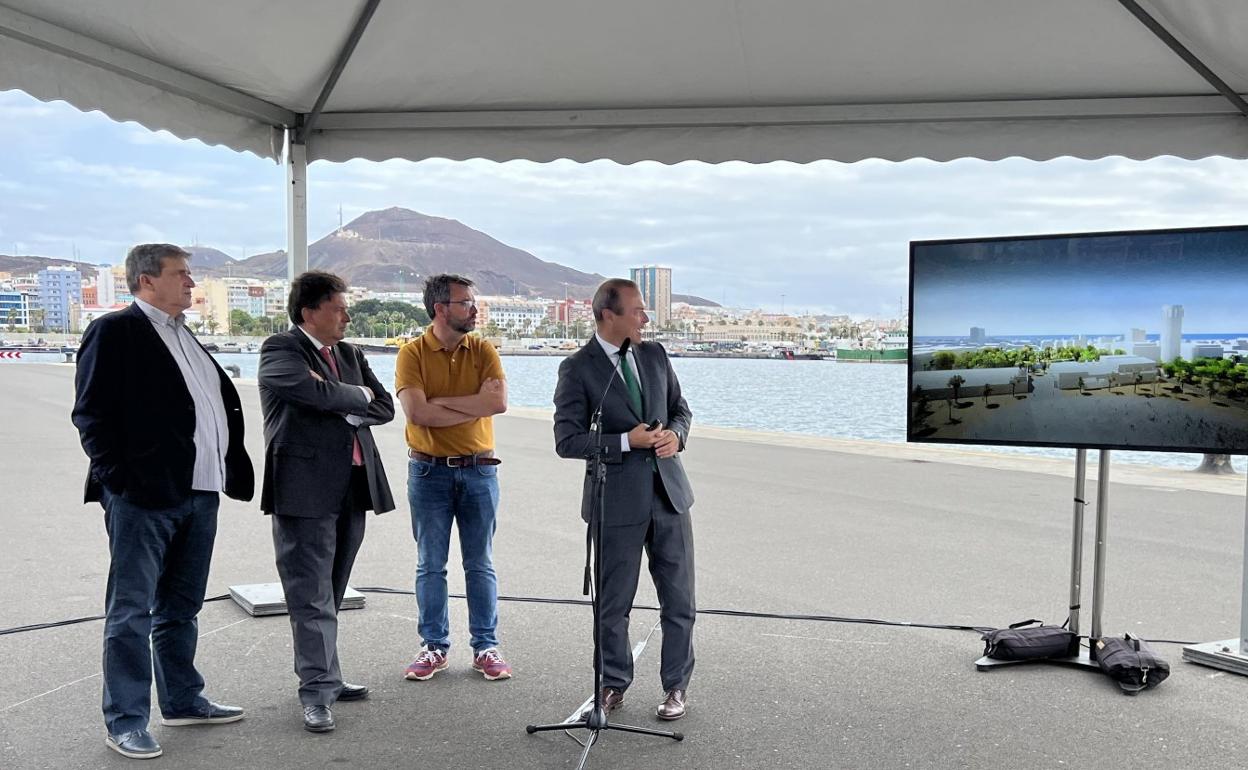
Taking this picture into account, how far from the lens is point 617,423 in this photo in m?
3.76

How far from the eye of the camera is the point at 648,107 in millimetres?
4809

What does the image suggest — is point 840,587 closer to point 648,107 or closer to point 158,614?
point 648,107

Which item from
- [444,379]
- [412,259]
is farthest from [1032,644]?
[412,259]

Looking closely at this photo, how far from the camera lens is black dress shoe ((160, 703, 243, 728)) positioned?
363 cm

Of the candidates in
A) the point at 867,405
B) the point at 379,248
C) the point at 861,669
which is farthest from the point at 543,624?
the point at 867,405

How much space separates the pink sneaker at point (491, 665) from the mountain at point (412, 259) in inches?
62.0


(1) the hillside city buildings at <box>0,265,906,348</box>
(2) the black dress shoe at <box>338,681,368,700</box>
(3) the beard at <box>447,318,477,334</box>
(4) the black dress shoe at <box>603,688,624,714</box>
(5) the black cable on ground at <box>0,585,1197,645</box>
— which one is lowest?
(5) the black cable on ground at <box>0,585,1197,645</box>

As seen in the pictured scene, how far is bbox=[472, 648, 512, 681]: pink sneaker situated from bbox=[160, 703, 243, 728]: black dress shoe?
97cm

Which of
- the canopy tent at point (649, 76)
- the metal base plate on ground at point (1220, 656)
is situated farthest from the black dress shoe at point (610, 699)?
the metal base plate on ground at point (1220, 656)

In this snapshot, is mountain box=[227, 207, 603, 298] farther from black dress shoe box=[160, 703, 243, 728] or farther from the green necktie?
black dress shoe box=[160, 703, 243, 728]

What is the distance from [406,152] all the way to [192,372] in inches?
75.6

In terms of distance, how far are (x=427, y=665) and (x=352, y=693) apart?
1.19ft

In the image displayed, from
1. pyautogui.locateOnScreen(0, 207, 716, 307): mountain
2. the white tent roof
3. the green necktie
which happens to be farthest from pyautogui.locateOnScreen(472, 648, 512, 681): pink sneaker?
the white tent roof

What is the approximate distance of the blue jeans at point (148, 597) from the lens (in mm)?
3342
